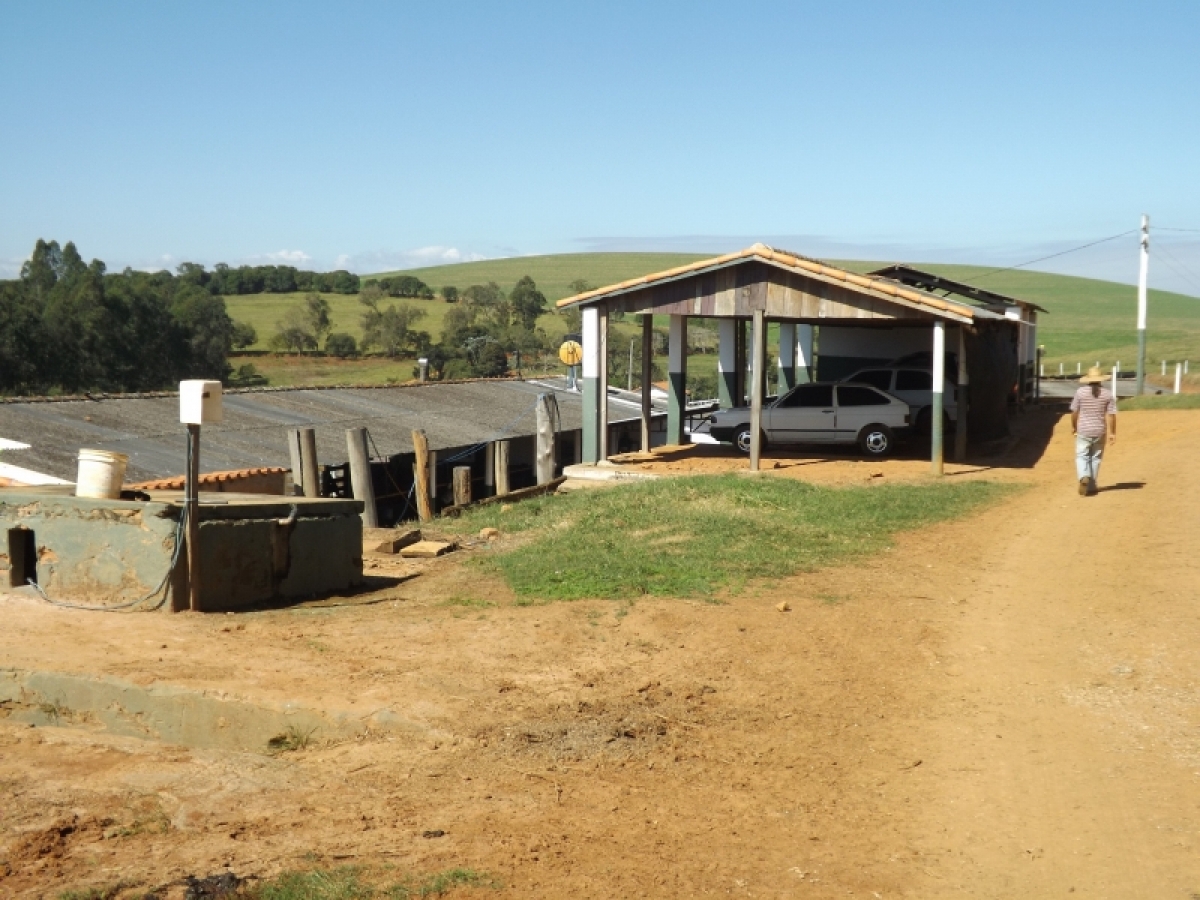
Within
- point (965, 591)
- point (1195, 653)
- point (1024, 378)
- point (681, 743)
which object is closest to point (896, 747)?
point (681, 743)

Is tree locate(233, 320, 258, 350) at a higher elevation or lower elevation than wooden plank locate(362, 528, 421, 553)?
higher

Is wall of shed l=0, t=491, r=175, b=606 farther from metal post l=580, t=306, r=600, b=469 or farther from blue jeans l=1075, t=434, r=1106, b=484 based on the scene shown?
blue jeans l=1075, t=434, r=1106, b=484

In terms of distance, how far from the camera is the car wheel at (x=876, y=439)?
21.7 metres

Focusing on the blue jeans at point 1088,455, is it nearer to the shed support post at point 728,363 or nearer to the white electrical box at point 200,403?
the shed support post at point 728,363

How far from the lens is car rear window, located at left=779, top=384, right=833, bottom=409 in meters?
22.0

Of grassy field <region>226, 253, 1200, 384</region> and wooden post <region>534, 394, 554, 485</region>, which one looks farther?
grassy field <region>226, 253, 1200, 384</region>

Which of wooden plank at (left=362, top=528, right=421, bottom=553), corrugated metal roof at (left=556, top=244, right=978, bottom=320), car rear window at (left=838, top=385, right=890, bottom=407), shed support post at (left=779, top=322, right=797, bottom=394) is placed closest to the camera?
wooden plank at (left=362, top=528, right=421, bottom=553)

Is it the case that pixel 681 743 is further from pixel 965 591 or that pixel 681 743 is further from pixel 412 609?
pixel 965 591

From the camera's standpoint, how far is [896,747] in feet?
24.1

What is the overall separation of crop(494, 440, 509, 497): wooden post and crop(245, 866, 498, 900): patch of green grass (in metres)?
13.8

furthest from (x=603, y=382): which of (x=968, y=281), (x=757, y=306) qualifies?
(x=968, y=281)

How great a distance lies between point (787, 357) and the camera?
30.4 metres

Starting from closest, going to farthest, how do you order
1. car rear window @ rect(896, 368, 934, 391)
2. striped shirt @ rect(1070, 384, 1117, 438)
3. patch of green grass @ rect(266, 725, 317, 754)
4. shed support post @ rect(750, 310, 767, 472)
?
1. patch of green grass @ rect(266, 725, 317, 754)
2. striped shirt @ rect(1070, 384, 1117, 438)
3. shed support post @ rect(750, 310, 767, 472)
4. car rear window @ rect(896, 368, 934, 391)

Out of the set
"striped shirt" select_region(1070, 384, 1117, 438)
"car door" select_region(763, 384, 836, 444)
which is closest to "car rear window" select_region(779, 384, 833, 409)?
"car door" select_region(763, 384, 836, 444)
